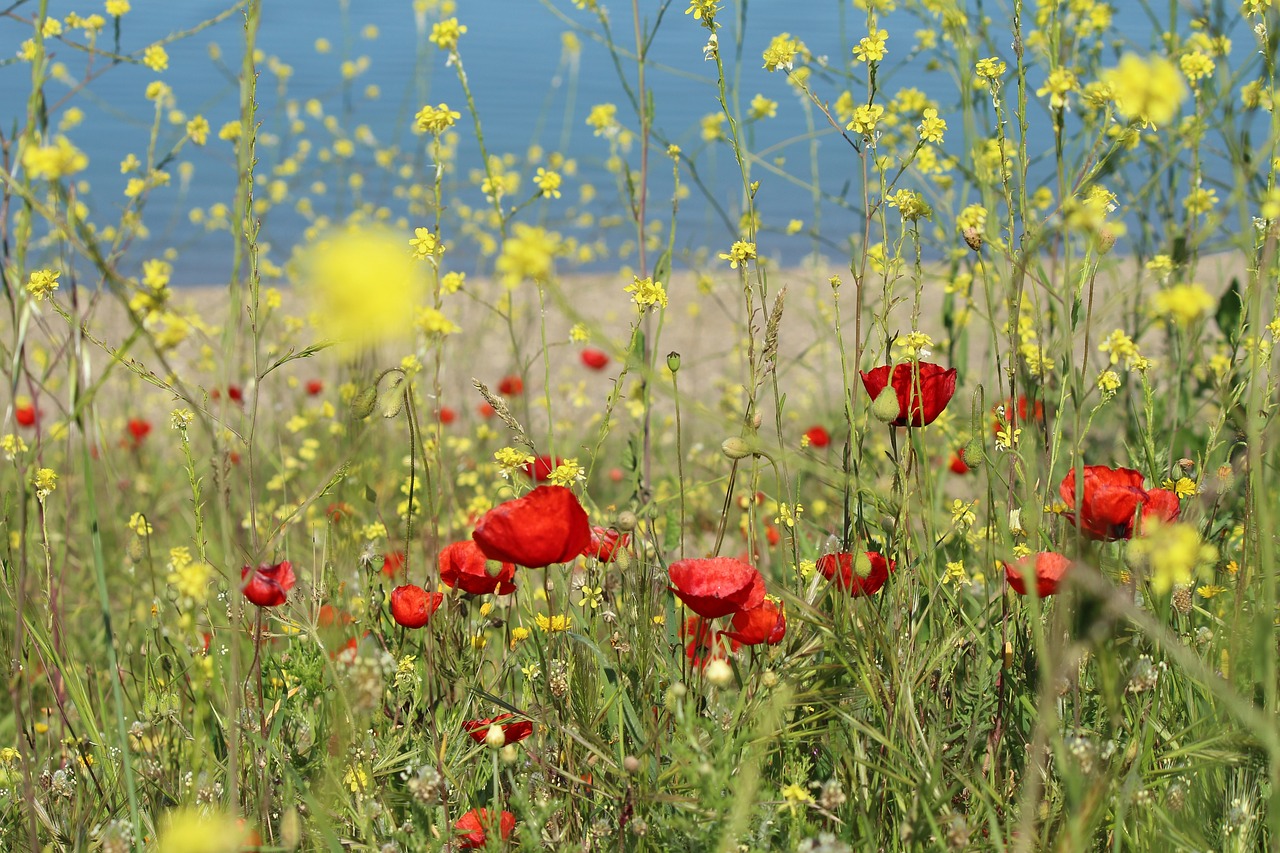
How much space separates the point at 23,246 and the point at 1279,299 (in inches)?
56.1

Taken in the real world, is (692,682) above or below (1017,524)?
below

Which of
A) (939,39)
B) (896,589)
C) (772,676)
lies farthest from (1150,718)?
(939,39)

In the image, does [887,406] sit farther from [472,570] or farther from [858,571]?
[472,570]

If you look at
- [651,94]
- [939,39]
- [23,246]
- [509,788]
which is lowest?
[509,788]

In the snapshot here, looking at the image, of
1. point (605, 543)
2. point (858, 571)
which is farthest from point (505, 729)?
point (858, 571)

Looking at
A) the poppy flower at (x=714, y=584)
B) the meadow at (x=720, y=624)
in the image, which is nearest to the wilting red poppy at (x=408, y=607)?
the meadow at (x=720, y=624)

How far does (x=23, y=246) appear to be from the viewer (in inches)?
42.1

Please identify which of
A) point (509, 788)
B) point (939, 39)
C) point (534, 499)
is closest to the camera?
point (534, 499)

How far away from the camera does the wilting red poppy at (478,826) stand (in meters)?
1.23

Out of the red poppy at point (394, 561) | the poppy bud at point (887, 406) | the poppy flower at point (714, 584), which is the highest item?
the poppy bud at point (887, 406)

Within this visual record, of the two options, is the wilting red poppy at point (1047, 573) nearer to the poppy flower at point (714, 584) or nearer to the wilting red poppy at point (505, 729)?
the poppy flower at point (714, 584)

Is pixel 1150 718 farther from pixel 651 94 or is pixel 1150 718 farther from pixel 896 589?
pixel 651 94

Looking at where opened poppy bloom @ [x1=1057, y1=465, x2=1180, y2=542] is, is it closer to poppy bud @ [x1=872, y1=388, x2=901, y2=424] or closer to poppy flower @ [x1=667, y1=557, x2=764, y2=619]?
poppy bud @ [x1=872, y1=388, x2=901, y2=424]

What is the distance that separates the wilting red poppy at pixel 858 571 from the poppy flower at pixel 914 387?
0.52ft
